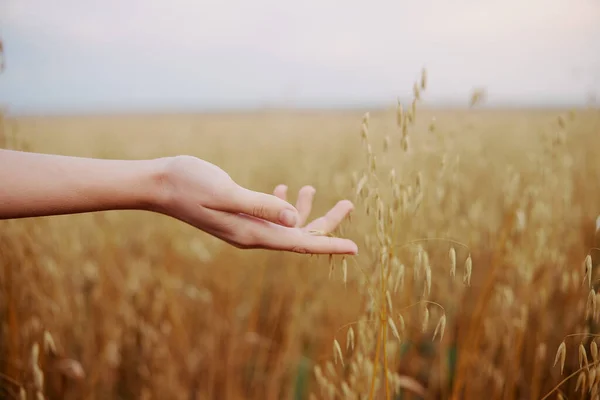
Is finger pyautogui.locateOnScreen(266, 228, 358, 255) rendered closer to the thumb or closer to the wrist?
the thumb

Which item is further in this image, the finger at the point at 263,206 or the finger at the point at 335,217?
the finger at the point at 335,217

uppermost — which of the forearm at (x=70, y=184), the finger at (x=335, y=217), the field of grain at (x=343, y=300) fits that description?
the forearm at (x=70, y=184)

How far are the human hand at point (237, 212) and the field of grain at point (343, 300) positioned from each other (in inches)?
3.1

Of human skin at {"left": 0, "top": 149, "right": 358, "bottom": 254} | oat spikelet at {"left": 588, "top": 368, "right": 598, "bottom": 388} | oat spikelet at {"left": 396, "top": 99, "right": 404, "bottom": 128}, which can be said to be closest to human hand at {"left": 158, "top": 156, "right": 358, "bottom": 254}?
human skin at {"left": 0, "top": 149, "right": 358, "bottom": 254}

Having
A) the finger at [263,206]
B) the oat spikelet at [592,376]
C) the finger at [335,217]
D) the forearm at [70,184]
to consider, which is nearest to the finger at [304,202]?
the finger at [335,217]

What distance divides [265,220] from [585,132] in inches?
102

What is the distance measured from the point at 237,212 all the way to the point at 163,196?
15 centimetres

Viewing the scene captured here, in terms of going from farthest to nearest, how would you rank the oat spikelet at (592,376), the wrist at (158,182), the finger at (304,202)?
the finger at (304,202) → the wrist at (158,182) → the oat spikelet at (592,376)

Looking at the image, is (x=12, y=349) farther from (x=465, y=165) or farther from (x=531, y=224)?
(x=465, y=165)

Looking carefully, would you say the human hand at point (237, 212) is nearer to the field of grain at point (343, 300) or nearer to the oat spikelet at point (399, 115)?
the field of grain at point (343, 300)

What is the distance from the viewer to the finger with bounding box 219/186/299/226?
762mm

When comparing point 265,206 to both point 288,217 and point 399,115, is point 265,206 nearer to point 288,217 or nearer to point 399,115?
point 288,217

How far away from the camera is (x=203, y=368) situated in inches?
64.1

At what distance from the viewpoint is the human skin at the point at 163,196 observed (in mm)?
781
